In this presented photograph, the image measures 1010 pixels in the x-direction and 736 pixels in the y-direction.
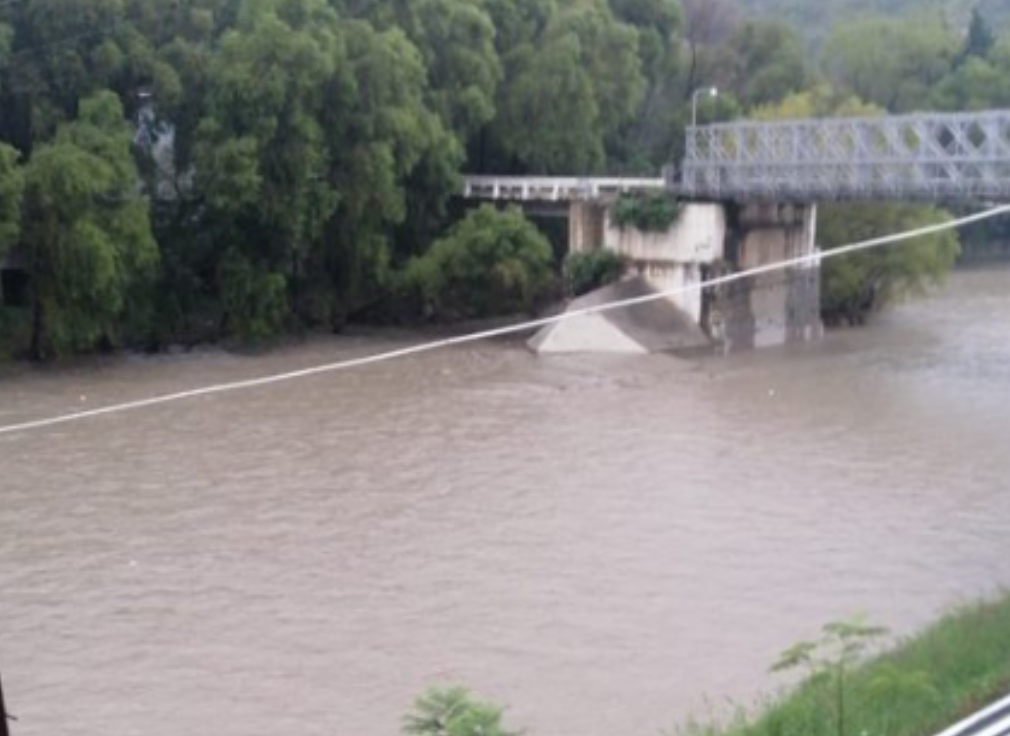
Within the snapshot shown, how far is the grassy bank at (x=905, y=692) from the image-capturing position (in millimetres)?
9750

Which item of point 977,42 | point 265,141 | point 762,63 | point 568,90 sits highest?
point 977,42

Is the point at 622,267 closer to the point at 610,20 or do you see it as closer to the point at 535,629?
the point at 610,20

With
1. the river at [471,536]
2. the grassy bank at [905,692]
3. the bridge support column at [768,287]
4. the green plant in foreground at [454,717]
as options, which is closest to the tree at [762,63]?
the bridge support column at [768,287]

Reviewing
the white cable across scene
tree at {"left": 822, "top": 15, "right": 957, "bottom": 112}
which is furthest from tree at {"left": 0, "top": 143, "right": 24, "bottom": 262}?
tree at {"left": 822, "top": 15, "right": 957, "bottom": 112}

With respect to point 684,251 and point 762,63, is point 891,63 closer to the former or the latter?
point 762,63

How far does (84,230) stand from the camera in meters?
31.0

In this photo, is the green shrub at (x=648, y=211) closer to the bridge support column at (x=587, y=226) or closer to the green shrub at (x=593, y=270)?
the green shrub at (x=593, y=270)

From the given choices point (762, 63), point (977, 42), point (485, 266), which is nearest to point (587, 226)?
point (485, 266)

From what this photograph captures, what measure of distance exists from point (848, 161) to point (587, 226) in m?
6.84

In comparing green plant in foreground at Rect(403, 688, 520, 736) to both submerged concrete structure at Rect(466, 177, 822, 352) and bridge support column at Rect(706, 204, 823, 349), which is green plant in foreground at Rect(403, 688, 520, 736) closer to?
submerged concrete structure at Rect(466, 177, 822, 352)

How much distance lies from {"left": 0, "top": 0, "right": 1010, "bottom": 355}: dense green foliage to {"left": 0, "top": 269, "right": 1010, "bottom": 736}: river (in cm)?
273

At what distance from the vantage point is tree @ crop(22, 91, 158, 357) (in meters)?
30.9

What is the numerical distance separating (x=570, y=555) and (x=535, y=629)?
2.91m

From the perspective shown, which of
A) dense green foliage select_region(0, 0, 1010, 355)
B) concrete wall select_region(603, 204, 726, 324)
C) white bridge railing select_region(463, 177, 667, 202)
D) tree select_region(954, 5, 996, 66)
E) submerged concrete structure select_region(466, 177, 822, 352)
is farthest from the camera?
tree select_region(954, 5, 996, 66)
